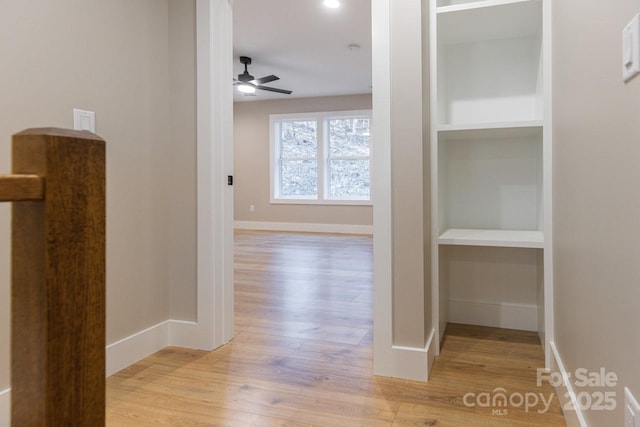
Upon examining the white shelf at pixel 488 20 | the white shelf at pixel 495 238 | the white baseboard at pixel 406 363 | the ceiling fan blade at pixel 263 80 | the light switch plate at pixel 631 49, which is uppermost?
the ceiling fan blade at pixel 263 80

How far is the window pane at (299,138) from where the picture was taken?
7.87 meters

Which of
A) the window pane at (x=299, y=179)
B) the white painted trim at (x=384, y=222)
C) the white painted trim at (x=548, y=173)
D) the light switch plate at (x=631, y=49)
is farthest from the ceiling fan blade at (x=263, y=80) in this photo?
the light switch plate at (x=631, y=49)

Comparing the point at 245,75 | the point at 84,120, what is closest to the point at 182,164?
the point at 84,120

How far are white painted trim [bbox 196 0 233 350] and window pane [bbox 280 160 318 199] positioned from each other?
575cm

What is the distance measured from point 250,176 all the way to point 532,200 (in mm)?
6496

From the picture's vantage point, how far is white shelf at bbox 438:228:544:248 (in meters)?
1.86

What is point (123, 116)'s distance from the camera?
1.88 meters

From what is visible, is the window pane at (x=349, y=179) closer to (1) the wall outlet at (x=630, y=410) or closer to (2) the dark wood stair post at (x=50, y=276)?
(1) the wall outlet at (x=630, y=410)

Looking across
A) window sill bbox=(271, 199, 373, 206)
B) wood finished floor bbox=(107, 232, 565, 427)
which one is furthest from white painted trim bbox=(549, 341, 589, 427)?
window sill bbox=(271, 199, 373, 206)

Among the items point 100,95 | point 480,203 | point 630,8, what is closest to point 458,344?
point 480,203

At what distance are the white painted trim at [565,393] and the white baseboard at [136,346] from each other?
1746 millimetres

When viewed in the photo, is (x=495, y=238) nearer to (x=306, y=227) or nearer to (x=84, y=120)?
(x=84, y=120)

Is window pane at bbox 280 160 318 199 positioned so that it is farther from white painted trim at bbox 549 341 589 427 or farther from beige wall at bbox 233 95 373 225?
white painted trim at bbox 549 341 589 427

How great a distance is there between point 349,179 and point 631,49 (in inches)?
273
